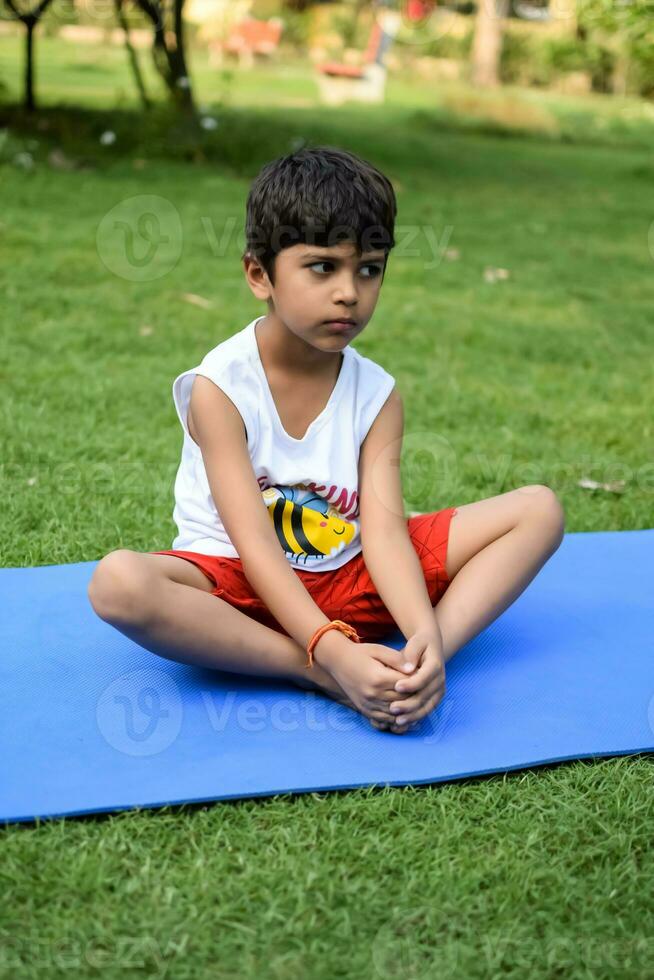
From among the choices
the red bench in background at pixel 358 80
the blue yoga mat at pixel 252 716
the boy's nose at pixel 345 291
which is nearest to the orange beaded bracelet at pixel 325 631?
the blue yoga mat at pixel 252 716

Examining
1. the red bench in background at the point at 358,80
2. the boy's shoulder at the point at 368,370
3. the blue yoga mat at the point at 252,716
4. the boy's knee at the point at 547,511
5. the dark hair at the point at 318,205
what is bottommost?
the red bench in background at the point at 358,80

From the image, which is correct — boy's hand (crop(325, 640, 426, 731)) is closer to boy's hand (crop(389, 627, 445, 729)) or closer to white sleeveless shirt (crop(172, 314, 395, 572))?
boy's hand (crop(389, 627, 445, 729))

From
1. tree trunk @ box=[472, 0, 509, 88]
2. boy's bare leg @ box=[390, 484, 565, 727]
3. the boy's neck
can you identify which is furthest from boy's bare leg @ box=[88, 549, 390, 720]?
tree trunk @ box=[472, 0, 509, 88]

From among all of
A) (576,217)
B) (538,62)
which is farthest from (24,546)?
(538,62)

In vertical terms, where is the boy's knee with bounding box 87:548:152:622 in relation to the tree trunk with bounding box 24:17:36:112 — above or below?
above

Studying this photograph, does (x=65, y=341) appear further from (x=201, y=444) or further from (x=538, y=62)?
(x=538, y=62)

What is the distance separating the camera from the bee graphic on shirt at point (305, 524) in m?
2.23

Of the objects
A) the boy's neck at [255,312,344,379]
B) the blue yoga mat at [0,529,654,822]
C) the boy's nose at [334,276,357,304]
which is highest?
the boy's nose at [334,276,357,304]

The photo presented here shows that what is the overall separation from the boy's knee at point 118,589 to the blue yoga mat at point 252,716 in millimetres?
186

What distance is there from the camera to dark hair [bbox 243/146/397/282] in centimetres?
203

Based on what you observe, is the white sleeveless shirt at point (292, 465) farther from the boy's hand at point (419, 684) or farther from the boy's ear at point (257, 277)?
the boy's hand at point (419, 684)

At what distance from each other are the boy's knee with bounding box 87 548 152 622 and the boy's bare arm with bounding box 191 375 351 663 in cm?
22

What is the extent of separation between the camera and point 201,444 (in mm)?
2150

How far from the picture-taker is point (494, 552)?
2262mm
